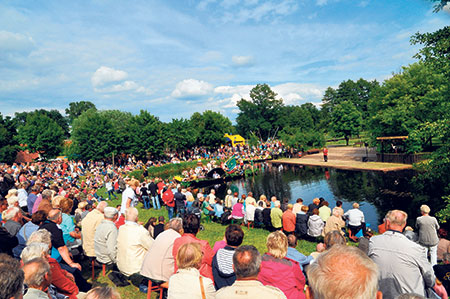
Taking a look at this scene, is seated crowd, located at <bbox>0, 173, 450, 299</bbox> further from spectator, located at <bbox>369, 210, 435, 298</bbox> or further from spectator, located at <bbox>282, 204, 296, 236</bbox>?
spectator, located at <bbox>282, 204, 296, 236</bbox>

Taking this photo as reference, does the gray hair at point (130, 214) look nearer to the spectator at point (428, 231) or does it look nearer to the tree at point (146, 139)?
the spectator at point (428, 231)

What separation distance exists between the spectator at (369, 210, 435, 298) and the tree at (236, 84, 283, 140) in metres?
81.2

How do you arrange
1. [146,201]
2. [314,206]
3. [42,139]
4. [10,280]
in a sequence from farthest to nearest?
[42,139], [146,201], [314,206], [10,280]

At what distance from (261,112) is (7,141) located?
66081 millimetres

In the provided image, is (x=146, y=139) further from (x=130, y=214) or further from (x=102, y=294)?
(x=102, y=294)

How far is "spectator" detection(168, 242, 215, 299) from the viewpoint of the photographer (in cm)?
315

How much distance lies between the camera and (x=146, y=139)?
154 feet

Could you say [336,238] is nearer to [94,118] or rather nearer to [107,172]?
[107,172]

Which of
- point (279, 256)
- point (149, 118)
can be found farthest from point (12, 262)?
point (149, 118)

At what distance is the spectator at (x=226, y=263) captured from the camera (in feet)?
12.6

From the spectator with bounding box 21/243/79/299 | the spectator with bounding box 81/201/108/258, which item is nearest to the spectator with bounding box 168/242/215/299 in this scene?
the spectator with bounding box 21/243/79/299

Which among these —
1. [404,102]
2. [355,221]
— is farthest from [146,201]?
[404,102]

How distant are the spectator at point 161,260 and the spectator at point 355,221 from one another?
7.50m

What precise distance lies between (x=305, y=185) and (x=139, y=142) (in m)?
31.9
